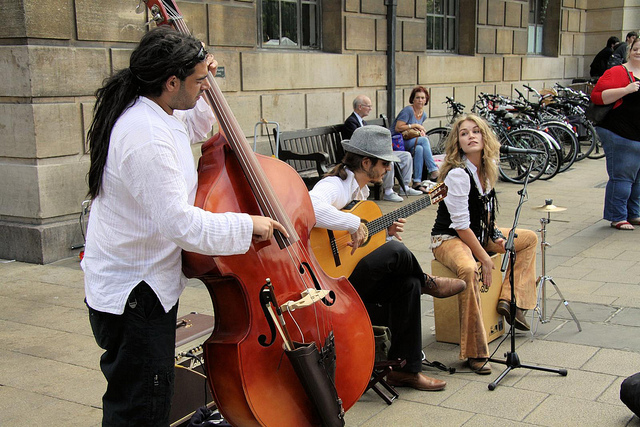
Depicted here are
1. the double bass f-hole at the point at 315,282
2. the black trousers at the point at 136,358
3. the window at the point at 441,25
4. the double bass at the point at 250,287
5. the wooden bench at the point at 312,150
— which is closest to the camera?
the black trousers at the point at 136,358

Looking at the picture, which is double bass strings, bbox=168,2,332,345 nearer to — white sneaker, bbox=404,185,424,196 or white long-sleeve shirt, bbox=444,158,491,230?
white long-sleeve shirt, bbox=444,158,491,230

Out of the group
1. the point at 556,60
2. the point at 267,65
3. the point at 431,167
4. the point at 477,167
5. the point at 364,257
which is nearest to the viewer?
the point at 364,257

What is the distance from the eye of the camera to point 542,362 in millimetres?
4379

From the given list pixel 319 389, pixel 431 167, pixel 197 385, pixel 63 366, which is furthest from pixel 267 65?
pixel 319 389

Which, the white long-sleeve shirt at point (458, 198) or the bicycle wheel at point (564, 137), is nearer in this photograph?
the white long-sleeve shirt at point (458, 198)

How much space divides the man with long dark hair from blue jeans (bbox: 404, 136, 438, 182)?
8.24 metres

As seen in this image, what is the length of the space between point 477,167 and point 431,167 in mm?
6077

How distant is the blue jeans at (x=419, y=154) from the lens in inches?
418

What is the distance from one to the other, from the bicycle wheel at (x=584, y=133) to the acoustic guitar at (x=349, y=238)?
949 cm

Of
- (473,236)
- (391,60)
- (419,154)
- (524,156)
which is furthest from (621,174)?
(391,60)

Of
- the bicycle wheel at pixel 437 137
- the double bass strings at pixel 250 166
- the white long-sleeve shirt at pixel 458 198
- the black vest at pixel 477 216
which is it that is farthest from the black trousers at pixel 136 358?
the bicycle wheel at pixel 437 137

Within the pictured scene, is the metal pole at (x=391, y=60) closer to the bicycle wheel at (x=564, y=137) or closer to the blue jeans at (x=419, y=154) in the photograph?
the blue jeans at (x=419, y=154)

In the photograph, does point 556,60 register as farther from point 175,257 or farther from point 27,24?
point 175,257

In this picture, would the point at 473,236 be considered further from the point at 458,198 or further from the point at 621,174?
the point at 621,174
